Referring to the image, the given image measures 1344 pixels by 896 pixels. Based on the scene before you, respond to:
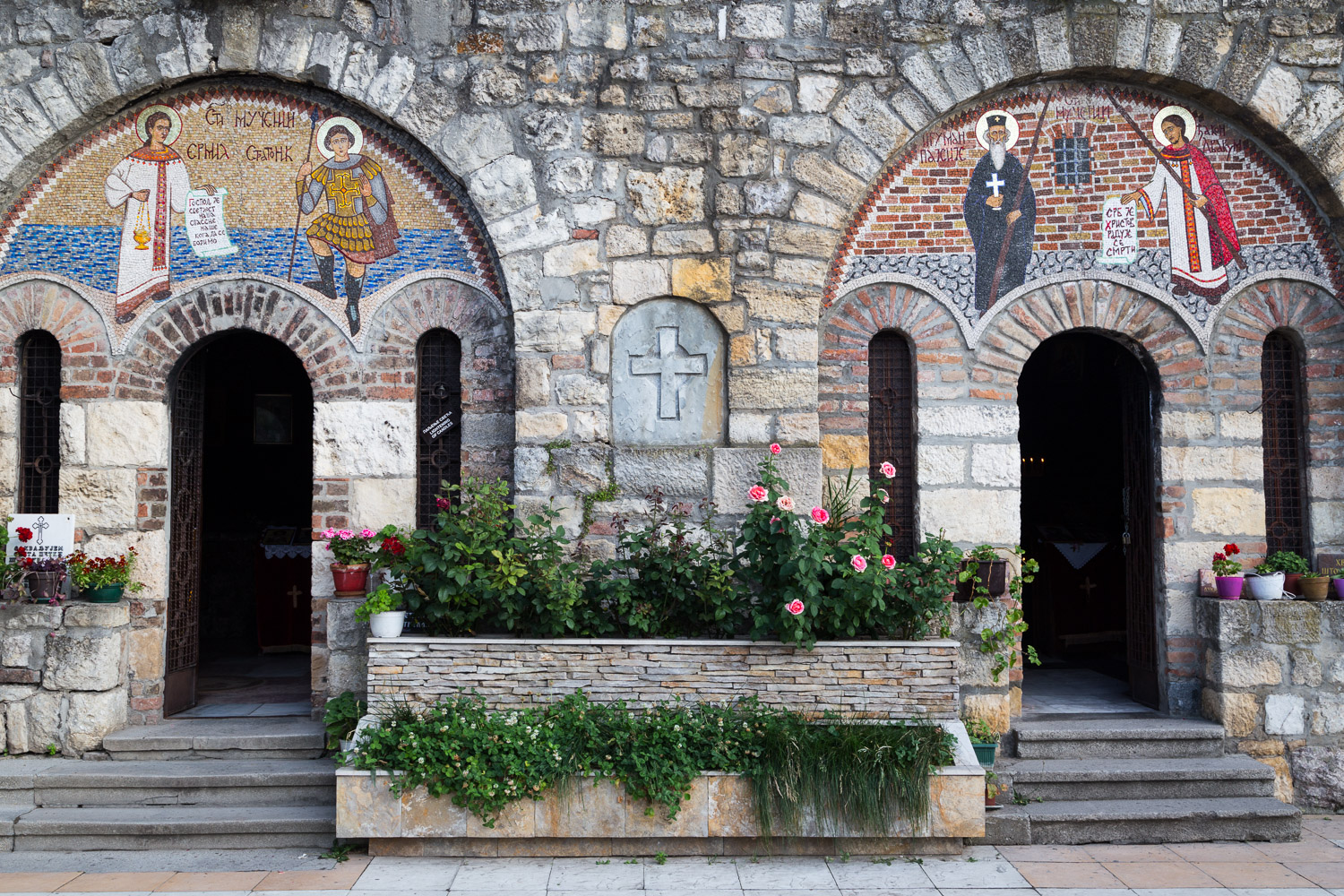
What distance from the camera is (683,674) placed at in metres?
4.89

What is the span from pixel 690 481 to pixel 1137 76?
3622mm

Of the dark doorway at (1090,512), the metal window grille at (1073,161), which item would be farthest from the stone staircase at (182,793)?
the metal window grille at (1073,161)

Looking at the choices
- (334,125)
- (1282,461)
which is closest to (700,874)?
(1282,461)

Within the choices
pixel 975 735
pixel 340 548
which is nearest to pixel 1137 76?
pixel 975 735

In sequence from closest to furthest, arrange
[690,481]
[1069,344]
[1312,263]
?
[690,481] → [1312,263] → [1069,344]

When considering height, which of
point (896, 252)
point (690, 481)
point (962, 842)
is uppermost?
point (896, 252)

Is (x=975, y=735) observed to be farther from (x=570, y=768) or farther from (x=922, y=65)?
(x=922, y=65)

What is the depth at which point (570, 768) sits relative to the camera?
4520 mm

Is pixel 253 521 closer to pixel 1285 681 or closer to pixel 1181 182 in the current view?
pixel 1181 182

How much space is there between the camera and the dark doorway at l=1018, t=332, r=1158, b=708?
20.2 ft

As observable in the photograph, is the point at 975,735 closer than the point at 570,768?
No

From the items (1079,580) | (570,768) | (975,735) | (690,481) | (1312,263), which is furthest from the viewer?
(1079,580)

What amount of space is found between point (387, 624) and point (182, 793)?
141 cm

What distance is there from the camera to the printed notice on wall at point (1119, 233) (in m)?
5.88
